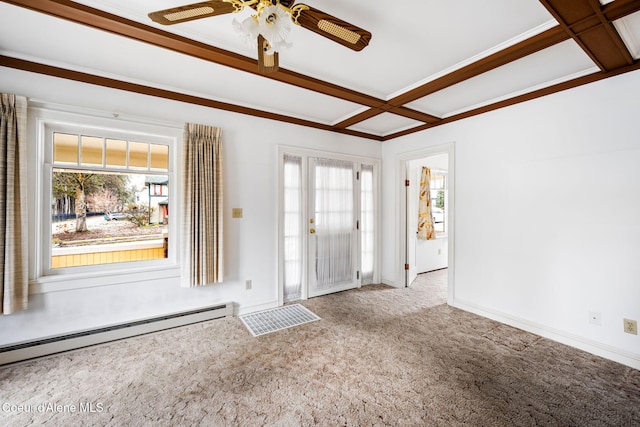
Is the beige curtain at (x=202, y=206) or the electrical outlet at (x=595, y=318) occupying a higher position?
the beige curtain at (x=202, y=206)

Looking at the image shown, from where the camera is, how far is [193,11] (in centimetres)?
146

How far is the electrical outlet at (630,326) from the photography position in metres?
2.33

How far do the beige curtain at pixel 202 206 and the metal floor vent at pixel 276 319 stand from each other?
0.63 meters

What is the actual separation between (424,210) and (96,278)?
5.04 meters

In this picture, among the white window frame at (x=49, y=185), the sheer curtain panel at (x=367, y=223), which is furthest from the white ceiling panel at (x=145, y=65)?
the sheer curtain panel at (x=367, y=223)

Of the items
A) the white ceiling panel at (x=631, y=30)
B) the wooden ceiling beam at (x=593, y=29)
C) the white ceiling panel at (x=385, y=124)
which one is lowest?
the wooden ceiling beam at (x=593, y=29)

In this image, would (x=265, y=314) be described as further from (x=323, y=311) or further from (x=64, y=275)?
(x=64, y=275)

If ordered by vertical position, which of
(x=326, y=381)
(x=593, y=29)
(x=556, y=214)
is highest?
(x=593, y=29)

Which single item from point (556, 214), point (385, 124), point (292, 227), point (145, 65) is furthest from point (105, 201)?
point (556, 214)

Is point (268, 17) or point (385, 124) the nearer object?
point (268, 17)

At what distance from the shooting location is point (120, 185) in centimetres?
284

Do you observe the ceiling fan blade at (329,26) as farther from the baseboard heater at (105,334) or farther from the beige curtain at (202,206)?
the baseboard heater at (105,334)

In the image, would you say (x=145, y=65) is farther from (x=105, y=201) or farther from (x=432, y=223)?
(x=432, y=223)

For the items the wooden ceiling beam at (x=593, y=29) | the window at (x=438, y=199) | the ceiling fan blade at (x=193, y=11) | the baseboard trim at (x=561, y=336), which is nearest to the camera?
the ceiling fan blade at (x=193, y=11)
